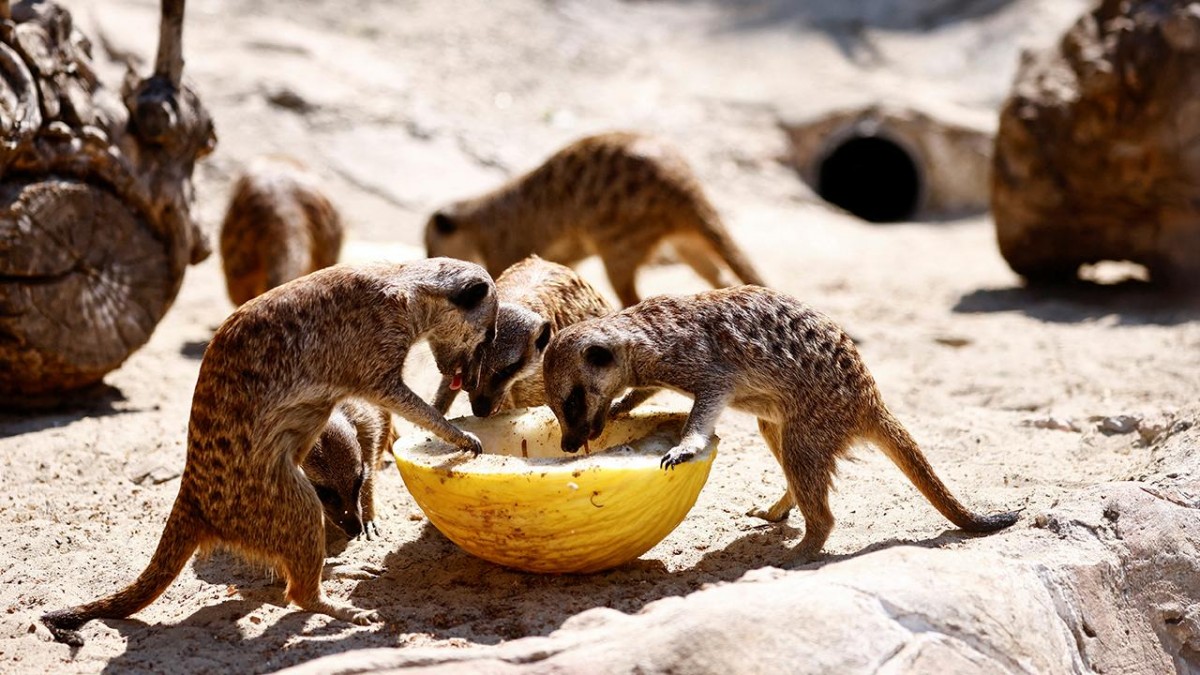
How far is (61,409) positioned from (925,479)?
11.7 feet

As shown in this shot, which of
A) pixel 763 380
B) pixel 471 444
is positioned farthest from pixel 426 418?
pixel 763 380

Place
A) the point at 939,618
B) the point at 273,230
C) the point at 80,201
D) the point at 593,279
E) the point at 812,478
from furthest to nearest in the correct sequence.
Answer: the point at 593,279
the point at 273,230
the point at 80,201
the point at 812,478
the point at 939,618

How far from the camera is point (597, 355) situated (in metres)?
3.63

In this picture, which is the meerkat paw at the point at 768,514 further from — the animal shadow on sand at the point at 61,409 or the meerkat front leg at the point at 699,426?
the animal shadow on sand at the point at 61,409

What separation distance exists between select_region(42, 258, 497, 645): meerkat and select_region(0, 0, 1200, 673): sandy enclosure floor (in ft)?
0.43

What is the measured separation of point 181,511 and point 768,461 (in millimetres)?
2116

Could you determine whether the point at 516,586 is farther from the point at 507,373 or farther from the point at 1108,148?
the point at 1108,148

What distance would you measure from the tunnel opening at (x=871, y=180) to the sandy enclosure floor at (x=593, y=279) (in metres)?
1.19

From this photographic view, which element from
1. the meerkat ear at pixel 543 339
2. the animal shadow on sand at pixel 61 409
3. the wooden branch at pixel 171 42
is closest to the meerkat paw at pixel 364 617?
the meerkat ear at pixel 543 339

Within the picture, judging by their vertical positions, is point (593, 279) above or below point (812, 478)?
below

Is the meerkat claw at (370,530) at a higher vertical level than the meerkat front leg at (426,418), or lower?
lower

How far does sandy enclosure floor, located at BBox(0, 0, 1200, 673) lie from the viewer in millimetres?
3393

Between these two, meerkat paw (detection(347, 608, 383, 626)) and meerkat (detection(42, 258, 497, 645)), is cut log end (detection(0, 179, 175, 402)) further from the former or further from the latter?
meerkat paw (detection(347, 608, 383, 626))

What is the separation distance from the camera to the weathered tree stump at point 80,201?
470 cm
